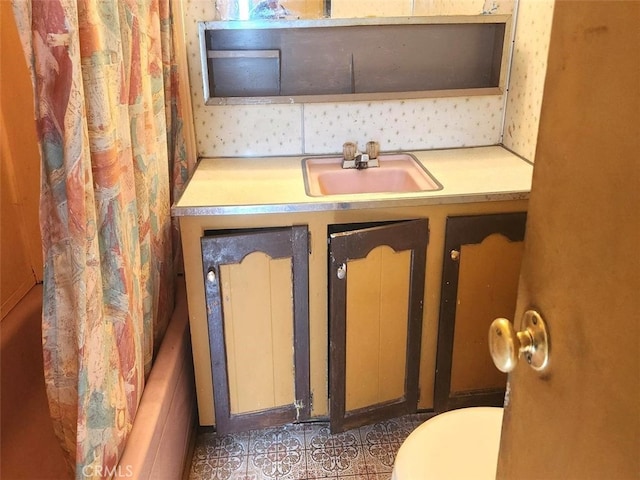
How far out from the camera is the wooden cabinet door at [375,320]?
5.20 feet

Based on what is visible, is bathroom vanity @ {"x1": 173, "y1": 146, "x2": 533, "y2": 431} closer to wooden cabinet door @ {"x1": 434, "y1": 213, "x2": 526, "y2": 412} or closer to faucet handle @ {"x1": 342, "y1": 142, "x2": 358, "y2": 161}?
wooden cabinet door @ {"x1": 434, "y1": 213, "x2": 526, "y2": 412}

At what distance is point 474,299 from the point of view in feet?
5.72

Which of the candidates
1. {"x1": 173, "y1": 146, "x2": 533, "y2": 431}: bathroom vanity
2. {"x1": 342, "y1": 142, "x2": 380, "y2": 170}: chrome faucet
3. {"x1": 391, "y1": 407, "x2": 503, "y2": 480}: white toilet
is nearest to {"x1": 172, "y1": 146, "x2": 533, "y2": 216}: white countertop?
{"x1": 173, "y1": 146, "x2": 533, "y2": 431}: bathroom vanity

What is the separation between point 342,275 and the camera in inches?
62.3

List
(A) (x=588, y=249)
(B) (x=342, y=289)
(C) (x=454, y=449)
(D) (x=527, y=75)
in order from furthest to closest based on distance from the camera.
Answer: (D) (x=527, y=75) < (B) (x=342, y=289) < (C) (x=454, y=449) < (A) (x=588, y=249)

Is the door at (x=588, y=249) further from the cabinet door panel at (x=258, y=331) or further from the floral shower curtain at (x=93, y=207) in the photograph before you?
the cabinet door panel at (x=258, y=331)

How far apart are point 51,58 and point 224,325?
938 mm

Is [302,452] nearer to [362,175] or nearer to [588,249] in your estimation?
[362,175]

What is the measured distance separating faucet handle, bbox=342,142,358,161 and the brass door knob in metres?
1.31

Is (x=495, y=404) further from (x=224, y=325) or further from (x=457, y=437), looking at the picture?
(x=224, y=325)

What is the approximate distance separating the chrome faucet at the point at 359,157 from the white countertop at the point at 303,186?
175 millimetres

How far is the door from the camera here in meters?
0.50

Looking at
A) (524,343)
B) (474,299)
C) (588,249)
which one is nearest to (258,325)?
(474,299)
